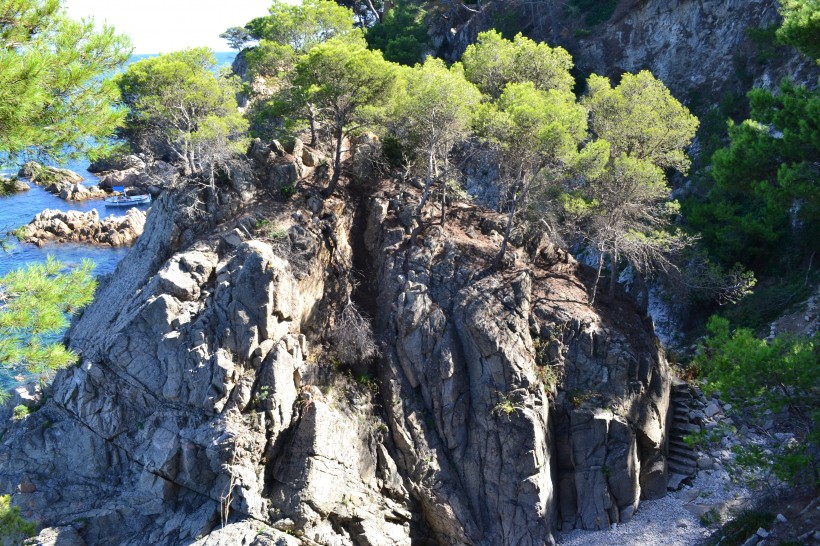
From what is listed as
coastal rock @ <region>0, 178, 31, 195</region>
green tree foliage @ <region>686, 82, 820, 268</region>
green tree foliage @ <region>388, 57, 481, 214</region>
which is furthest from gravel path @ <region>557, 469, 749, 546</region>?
coastal rock @ <region>0, 178, 31, 195</region>

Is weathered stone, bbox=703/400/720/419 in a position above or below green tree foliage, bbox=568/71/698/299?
below

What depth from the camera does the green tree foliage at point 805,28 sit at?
15.3 meters

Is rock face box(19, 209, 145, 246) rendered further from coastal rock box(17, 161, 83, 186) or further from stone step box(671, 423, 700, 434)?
stone step box(671, 423, 700, 434)

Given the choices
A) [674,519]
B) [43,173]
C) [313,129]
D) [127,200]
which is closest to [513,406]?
[674,519]

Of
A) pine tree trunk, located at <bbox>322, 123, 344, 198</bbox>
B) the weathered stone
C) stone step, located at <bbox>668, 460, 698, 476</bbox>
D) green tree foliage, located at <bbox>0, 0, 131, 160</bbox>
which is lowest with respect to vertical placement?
stone step, located at <bbox>668, 460, 698, 476</bbox>

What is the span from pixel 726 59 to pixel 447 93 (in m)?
23.0

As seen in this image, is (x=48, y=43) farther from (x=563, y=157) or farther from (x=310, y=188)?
(x=563, y=157)

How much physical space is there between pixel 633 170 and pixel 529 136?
4031 millimetres

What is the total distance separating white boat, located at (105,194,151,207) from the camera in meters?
49.9

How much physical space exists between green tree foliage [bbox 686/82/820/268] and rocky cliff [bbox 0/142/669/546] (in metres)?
5.94

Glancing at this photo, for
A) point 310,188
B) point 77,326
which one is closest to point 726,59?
point 310,188

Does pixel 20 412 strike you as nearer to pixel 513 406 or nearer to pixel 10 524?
pixel 10 524

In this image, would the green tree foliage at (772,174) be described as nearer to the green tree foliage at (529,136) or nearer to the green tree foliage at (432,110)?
the green tree foliage at (529,136)

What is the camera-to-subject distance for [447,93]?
20078 mm
